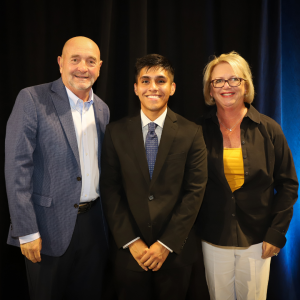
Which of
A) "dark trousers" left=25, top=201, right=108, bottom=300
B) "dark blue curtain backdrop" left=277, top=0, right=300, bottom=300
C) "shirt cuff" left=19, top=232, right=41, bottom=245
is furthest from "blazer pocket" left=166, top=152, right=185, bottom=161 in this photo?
"dark blue curtain backdrop" left=277, top=0, right=300, bottom=300

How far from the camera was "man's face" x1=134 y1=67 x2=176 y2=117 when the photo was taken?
1.63m

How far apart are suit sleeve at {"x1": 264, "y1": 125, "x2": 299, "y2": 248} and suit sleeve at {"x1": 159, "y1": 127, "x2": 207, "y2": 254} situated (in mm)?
554

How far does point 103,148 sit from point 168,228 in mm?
614

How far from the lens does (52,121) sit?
163cm

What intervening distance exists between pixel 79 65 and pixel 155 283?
1415 mm

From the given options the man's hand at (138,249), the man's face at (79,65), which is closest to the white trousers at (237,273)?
the man's hand at (138,249)

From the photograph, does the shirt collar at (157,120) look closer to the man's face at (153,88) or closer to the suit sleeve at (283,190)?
the man's face at (153,88)

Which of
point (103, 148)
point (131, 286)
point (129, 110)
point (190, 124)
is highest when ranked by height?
point (129, 110)

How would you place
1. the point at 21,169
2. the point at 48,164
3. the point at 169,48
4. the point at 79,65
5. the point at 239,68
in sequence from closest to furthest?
the point at 21,169
the point at 48,164
the point at 79,65
the point at 239,68
the point at 169,48

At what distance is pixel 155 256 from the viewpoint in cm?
155

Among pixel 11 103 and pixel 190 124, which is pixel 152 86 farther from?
pixel 11 103

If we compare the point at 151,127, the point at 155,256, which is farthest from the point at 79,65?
the point at 155,256

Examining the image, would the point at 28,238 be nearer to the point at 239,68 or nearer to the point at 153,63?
the point at 153,63

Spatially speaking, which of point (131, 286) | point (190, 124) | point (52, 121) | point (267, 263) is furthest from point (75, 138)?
point (267, 263)
